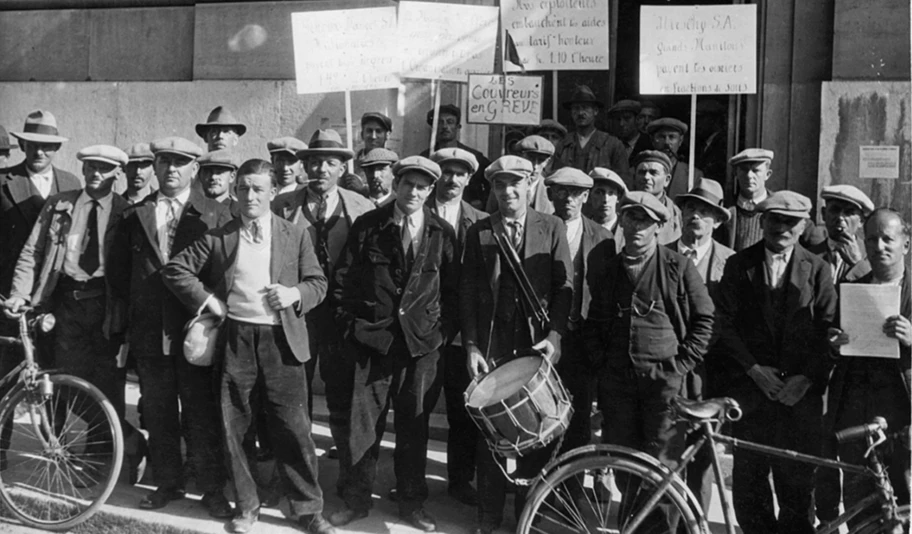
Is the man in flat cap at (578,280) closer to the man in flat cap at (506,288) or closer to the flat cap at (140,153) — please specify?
the man in flat cap at (506,288)

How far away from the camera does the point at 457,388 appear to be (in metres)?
6.43

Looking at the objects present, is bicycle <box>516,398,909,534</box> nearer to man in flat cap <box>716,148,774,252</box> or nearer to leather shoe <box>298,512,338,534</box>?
leather shoe <box>298,512,338,534</box>

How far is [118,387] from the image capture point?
654 cm

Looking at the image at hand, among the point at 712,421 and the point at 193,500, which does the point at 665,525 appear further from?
the point at 193,500

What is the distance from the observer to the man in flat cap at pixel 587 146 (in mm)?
8023

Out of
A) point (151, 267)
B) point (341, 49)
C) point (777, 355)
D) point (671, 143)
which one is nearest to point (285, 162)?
point (341, 49)

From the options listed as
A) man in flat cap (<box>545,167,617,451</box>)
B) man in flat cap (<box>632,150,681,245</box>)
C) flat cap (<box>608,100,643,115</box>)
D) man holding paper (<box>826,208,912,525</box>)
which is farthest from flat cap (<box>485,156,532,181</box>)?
flat cap (<box>608,100,643,115</box>)

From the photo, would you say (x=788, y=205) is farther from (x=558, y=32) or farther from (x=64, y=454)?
(x=64, y=454)

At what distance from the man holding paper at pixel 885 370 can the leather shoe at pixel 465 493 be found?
2.29 meters

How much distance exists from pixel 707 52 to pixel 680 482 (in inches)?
152

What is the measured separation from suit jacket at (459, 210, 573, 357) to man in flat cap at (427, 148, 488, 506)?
0.46m

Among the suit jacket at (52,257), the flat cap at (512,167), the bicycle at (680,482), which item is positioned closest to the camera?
the bicycle at (680,482)

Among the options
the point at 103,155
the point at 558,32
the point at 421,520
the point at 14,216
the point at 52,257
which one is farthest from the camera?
the point at 558,32

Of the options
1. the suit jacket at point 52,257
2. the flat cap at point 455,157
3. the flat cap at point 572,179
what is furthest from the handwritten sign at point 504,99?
the suit jacket at point 52,257
